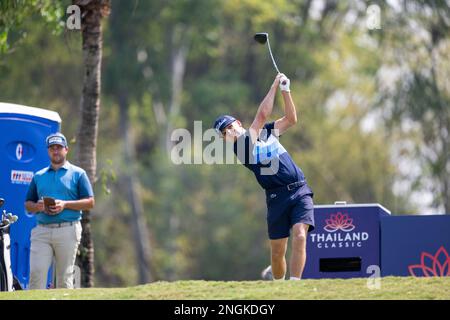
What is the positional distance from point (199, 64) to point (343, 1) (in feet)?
24.1

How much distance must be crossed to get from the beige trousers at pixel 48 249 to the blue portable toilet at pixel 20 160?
88 cm

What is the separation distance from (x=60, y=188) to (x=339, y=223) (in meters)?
3.23

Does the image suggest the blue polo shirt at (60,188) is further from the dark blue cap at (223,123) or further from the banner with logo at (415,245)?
the banner with logo at (415,245)

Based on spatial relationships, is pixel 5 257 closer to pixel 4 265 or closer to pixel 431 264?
pixel 4 265

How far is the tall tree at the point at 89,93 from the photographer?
17.6m

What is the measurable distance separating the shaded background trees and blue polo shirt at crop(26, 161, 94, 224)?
2566 cm

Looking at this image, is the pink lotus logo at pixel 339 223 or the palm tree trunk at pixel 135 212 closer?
the pink lotus logo at pixel 339 223

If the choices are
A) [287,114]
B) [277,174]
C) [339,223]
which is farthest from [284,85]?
[339,223]

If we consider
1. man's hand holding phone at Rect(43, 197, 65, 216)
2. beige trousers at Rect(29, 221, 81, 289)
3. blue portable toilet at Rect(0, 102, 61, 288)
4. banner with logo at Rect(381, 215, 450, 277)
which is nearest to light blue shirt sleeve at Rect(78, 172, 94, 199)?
beige trousers at Rect(29, 221, 81, 289)

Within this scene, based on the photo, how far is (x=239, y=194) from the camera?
46.1 meters

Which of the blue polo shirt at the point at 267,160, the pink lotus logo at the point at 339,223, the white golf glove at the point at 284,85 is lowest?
the pink lotus logo at the point at 339,223

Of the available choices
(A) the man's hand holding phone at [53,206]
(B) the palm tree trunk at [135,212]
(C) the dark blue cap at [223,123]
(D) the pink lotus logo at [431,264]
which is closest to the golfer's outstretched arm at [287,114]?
(C) the dark blue cap at [223,123]

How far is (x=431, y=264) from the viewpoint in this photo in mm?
14117

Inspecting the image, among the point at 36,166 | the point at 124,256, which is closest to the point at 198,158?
the point at 124,256
